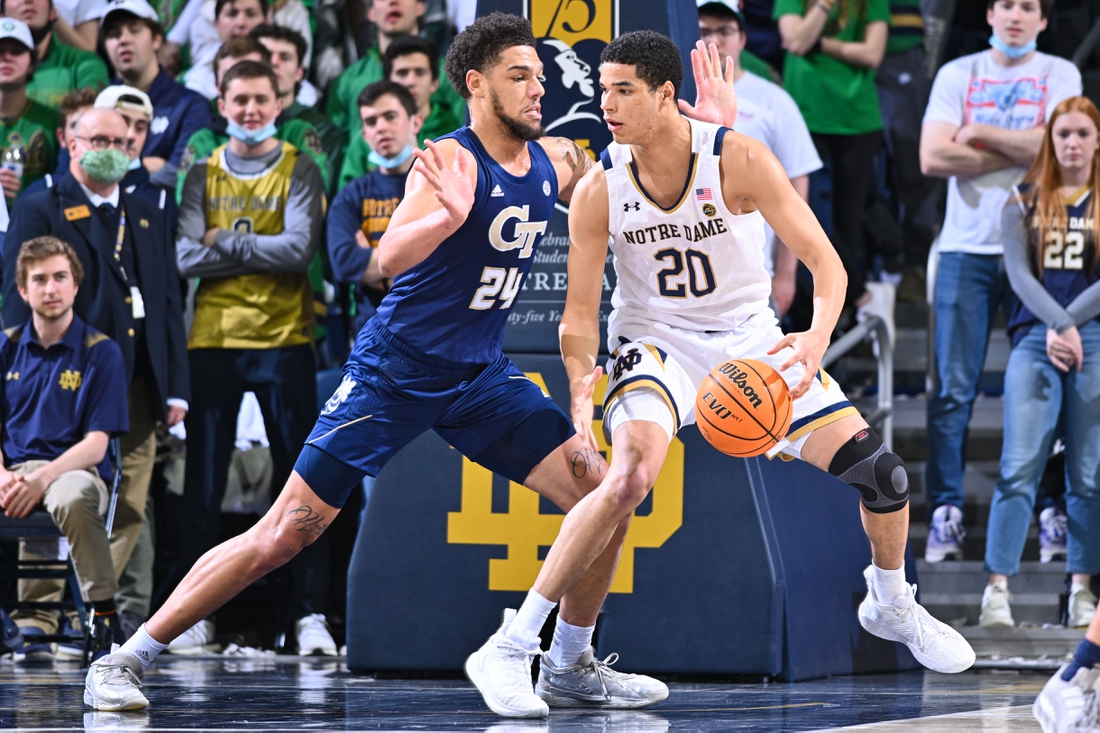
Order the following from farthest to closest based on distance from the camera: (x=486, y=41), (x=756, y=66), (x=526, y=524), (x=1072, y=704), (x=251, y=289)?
(x=756, y=66) < (x=251, y=289) < (x=526, y=524) < (x=486, y=41) < (x=1072, y=704)

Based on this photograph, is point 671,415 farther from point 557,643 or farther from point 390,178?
point 390,178

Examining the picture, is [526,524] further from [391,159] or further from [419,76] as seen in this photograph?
[419,76]

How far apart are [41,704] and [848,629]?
3569mm

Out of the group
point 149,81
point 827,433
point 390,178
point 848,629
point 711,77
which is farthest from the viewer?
point 149,81

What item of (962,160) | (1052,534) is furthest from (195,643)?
(962,160)

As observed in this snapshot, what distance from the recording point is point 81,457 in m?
6.94

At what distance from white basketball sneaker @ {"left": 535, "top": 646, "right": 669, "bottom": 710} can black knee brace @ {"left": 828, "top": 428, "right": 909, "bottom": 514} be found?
3.45 feet

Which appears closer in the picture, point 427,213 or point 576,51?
point 427,213

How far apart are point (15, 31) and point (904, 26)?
18.2 feet

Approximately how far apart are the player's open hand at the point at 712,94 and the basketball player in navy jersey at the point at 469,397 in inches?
26.4

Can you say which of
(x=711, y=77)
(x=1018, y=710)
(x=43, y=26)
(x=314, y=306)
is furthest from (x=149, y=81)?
(x=1018, y=710)

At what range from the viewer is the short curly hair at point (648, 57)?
5.13m

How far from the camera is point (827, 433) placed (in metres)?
5.20

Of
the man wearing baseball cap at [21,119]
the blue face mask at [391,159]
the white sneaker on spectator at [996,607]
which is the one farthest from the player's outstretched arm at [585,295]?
the man wearing baseball cap at [21,119]
